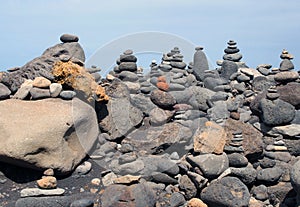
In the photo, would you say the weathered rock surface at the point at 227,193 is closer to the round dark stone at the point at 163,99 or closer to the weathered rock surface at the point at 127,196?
the weathered rock surface at the point at 127,196

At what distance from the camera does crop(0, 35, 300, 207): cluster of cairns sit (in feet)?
33.2

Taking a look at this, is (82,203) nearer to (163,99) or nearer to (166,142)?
(166,142)

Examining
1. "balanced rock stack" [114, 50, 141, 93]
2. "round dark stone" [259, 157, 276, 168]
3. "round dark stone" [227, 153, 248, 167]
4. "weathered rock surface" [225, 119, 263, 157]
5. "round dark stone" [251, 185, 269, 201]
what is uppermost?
"balanced rock stack" [114, 50, 141, 93]

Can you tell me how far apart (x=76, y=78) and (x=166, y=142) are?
2617 millimetres

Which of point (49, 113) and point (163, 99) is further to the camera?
point (163, 99)

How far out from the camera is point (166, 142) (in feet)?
37.4

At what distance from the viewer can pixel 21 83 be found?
11617 mm

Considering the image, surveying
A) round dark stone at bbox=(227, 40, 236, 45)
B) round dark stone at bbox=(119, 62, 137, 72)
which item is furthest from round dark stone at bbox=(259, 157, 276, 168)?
round dark stone at bbox=(227, 40, 236, 45)

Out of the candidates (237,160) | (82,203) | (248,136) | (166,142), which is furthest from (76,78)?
(248,136)

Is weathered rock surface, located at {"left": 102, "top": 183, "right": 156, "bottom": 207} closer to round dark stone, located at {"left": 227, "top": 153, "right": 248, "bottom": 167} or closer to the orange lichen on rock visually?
round dark stone, located at {"left": 227, "top": 153, "right": 248, "bottom": 167}

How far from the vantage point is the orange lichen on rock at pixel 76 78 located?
11.2m

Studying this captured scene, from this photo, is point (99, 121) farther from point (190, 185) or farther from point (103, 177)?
point (190, 185)

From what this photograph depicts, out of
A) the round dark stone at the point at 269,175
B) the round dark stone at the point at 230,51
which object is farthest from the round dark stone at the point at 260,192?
the round dark stone at the point at 230,51

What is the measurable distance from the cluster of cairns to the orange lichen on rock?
0.10 metres
